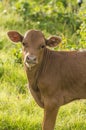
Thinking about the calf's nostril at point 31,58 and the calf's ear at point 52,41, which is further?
the calf's ear at point 52,41

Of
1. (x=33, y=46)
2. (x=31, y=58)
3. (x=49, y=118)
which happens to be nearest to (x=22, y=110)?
(x=49, y=118)

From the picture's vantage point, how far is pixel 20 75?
879 centimetres

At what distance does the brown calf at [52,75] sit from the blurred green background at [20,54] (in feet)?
1.95

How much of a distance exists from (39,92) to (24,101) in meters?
1.13

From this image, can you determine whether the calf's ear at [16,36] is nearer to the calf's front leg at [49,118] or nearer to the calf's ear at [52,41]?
the calf's ear at [52,41]

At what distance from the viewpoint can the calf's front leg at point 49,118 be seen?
662cm

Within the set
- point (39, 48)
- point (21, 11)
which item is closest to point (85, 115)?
point (39, 48)

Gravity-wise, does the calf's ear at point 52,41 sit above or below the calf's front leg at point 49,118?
above

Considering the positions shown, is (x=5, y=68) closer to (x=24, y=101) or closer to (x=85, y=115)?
(x=24, y=101)

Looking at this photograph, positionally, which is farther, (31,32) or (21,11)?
(21,11)

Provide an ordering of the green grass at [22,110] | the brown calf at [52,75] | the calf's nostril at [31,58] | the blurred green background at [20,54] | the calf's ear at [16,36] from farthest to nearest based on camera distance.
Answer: the blurred green background at [20,54] → the green grass at [22,110] → the calf's ear at [16,36] → the brown calf at [52,75] → the calf's nostril at [31,58]

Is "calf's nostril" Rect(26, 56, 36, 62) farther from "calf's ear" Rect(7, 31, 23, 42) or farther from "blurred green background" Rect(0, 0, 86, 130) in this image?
"blurred green background" Rect(0, 0, 86, 130)

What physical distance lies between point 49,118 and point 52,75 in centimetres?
58

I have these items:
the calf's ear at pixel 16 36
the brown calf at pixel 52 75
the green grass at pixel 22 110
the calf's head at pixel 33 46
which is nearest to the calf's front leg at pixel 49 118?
the brown calf at pixel 52 75
